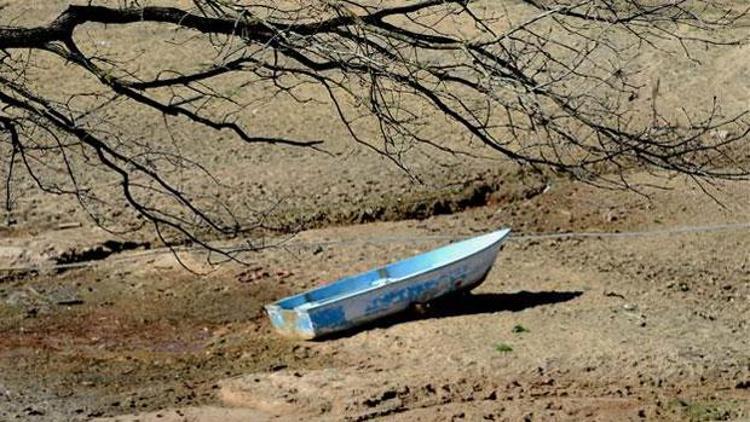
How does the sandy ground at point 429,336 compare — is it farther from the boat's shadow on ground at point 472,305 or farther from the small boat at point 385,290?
the small boat at point 385,290

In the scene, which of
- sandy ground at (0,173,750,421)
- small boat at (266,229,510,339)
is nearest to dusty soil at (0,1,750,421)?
sandy ground at (0,173,750,421)

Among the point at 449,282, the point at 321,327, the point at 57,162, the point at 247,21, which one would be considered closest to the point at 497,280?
the point at 449,282

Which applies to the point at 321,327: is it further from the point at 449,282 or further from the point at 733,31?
the point at 733,31

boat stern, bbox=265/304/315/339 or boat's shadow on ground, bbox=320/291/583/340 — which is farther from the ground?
boat stern, bbox=265/304/315/339

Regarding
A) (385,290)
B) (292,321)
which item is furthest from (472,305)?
(292,321)

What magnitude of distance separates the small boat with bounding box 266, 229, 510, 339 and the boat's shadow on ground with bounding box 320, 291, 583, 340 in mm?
62

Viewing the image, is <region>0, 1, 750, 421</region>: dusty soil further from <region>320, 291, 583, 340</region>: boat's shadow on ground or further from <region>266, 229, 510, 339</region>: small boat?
<region>266, 229, 510, 339</region>: small boat

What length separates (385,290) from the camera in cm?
1238

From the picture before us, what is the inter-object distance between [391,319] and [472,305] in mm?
701

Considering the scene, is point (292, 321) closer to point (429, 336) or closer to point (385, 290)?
point (385, 290)

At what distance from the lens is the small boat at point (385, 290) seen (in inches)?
482

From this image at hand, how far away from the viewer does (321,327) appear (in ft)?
40.2

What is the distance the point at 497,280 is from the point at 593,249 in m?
1.00

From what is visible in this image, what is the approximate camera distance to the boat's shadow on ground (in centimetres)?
1252
